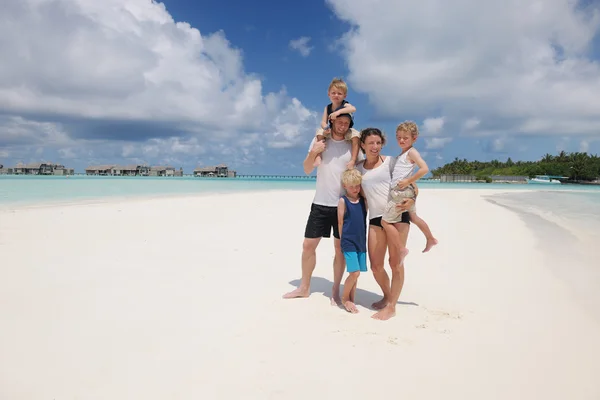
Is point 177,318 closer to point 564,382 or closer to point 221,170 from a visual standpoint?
point 564,382

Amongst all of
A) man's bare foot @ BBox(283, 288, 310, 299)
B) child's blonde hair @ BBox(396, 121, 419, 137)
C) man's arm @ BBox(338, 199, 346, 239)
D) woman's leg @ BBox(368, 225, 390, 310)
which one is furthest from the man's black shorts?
child's blonde hair @ BBox(396, 121, 419, 137)

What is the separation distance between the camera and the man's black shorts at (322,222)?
408 cm

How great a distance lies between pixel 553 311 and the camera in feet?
12.6

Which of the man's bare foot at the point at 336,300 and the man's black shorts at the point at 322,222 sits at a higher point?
the man's black shorts at the point at 322,222

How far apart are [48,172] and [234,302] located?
5287 inches

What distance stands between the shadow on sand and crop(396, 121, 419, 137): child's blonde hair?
6.07ft

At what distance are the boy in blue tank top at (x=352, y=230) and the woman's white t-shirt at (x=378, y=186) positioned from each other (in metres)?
0.10

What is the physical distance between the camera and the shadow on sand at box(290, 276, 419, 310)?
4.16 metres

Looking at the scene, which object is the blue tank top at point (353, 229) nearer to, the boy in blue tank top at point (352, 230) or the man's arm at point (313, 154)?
the boy in blue tank top at point (352, 230)

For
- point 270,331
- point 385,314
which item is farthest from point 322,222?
point 270,331

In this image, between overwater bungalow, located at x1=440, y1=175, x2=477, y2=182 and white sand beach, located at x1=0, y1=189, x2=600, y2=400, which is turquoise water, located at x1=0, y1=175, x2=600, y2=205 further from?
overwater bungalow, located at x1=440, y1=175, x2=477, y2=182

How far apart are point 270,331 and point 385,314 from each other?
114 centimetres

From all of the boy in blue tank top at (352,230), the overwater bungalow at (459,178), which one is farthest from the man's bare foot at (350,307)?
the overwater bungalow at (459,178)

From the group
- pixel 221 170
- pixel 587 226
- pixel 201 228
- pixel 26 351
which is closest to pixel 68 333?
pixel 26 351
